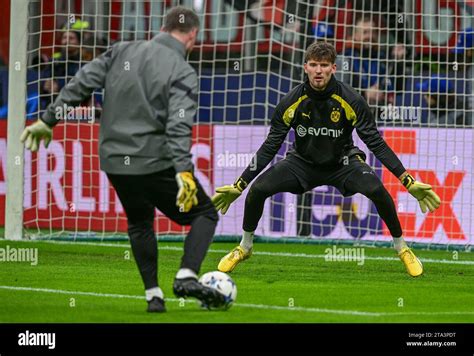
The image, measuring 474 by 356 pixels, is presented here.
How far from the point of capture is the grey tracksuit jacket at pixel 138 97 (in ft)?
28.7

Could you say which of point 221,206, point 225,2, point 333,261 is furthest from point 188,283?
point 225,2

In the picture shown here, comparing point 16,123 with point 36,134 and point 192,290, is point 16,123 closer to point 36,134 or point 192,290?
point 36,134

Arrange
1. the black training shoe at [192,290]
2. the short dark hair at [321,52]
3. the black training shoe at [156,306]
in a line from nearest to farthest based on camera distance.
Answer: the black training shoe at [192,290] < the black training shoe at [156,306] < the short dark hair at [321,52]

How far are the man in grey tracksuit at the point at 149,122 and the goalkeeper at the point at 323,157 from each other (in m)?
2.65

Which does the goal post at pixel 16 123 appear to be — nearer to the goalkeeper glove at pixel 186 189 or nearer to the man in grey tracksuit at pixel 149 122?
the man in grey tracksuit at pixel 149 122

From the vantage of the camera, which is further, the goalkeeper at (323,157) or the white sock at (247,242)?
the white sock at (247,242)

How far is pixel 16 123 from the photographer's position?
592 inches

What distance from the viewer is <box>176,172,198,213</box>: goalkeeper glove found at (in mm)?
8555

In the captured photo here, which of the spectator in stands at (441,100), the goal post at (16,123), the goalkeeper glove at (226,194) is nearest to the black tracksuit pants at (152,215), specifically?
the goalkeeper glove at (226,194)

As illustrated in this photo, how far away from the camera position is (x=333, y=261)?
44.2 feet
